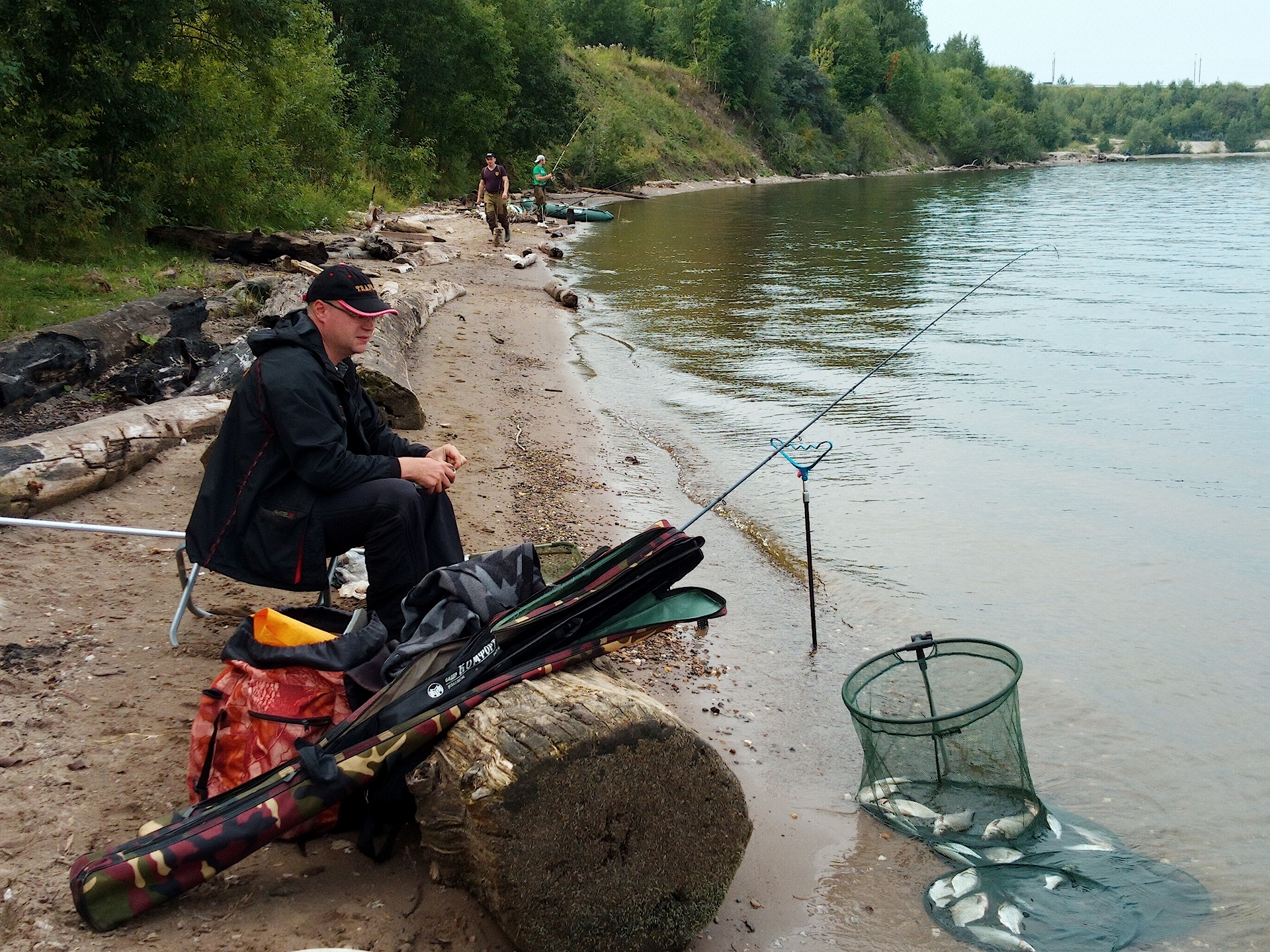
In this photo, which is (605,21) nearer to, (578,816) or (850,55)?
(850,55)

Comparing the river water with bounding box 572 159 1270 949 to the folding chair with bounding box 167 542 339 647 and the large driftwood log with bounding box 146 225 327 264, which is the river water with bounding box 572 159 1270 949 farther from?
the large driftwood log with bounding box 146 225 327 264

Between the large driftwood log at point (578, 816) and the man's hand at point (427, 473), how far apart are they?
3.98 ft

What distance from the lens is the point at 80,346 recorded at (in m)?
8.34

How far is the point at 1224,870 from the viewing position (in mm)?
3689

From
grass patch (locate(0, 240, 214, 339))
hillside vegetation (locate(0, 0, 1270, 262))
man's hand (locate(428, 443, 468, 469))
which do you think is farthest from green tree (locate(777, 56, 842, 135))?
man's hand (locate(428, 443, 468, 469))

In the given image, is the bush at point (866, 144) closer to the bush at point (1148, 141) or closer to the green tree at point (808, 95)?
the green tree at point (808, 95)

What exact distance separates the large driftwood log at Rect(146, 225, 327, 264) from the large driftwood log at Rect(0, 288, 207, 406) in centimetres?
473

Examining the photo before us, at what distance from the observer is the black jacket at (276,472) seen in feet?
12.1

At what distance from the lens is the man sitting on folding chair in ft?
12.2

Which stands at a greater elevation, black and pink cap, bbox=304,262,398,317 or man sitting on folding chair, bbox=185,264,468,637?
black and pink cap, bbox=304,262,398,317

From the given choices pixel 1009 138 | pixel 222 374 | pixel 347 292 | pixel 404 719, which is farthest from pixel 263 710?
pixel 1009 138

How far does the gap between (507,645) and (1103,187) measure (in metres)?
56.9

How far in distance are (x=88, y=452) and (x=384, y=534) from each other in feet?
9.85

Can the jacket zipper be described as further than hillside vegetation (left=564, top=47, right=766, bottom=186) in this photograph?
No
